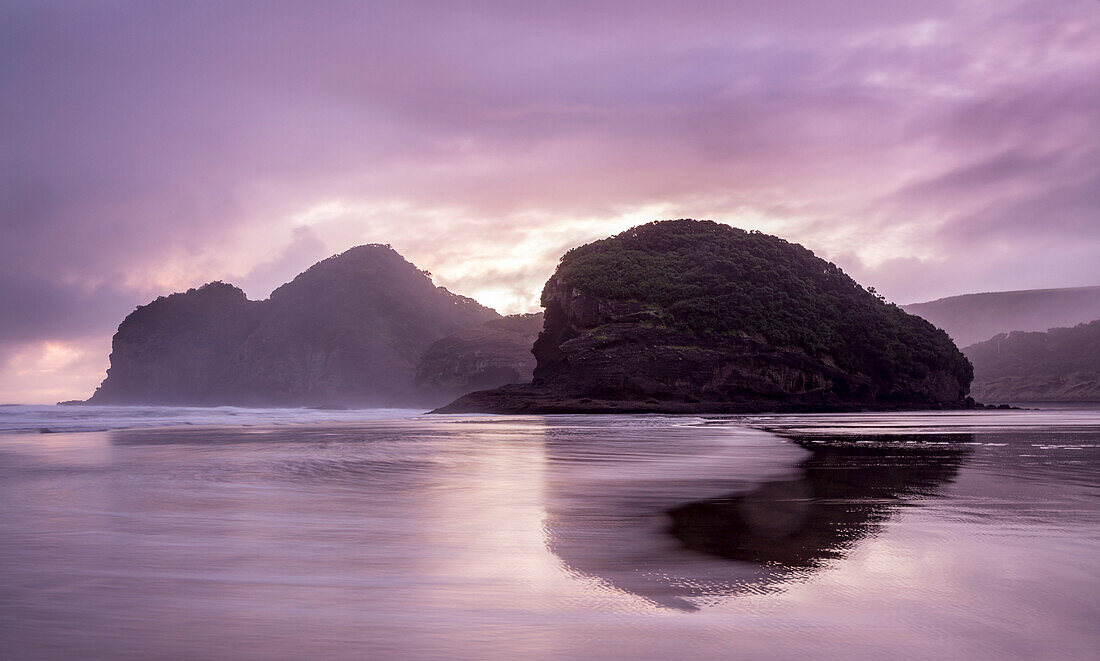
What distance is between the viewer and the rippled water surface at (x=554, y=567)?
287cm

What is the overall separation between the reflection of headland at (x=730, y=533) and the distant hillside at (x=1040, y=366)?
13473cm

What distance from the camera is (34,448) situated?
51.2 feet

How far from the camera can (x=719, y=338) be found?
231 ft

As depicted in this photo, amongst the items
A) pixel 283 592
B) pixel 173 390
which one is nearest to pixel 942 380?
pixel 283 592

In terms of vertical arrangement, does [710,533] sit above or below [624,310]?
below

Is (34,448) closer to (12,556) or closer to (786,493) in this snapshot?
(12,556)

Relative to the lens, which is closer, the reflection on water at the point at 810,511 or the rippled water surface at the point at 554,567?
the rippled water surface at the point at 554,567

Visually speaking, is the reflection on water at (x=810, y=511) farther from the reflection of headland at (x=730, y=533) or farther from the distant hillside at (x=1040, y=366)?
the distant hillside at (x=1040, y=366)

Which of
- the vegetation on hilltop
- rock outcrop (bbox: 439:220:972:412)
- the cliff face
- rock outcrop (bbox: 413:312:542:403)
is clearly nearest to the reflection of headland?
rock outcrop (bbox: 439:220:972:412)

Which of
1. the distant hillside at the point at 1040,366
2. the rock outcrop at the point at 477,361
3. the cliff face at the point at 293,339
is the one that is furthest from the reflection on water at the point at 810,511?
the cliff face at the point at 293,339

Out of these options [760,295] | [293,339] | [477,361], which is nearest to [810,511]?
[760,295]

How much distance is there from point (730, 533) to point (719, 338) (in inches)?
2635

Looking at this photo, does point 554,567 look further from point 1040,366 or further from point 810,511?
point 1040,366

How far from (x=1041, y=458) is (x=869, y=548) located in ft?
30.2
